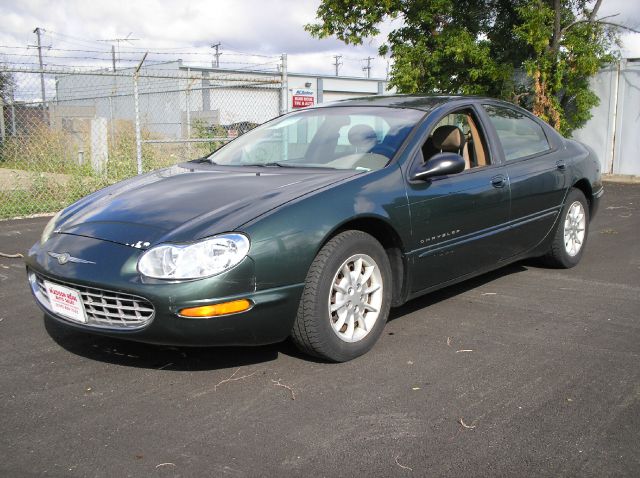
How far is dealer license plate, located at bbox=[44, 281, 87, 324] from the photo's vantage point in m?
3.29

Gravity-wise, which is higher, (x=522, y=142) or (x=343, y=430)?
(x=522, y=142)

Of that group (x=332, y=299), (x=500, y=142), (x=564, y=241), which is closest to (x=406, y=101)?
(x=500, y=142)

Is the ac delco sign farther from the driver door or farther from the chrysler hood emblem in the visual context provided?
the chrysler hood emblem

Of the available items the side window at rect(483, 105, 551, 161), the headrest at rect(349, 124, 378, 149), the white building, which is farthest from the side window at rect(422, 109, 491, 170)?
the white building

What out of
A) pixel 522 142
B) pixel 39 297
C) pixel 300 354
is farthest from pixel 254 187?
pixel 522 142

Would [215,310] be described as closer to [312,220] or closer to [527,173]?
[312,220]

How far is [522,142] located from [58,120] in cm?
1365

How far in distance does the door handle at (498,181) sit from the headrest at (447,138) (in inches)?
13.4

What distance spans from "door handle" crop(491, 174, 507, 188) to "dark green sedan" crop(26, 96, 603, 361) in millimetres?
14

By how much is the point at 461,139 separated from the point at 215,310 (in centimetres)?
226

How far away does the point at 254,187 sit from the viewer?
3658 millimetres

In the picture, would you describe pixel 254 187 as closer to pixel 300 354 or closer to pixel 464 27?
pixel 300 354

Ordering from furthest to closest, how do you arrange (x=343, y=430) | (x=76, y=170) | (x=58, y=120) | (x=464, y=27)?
→ (x=58, y=120) < (x=464, y=27) < (x=76, y=170) < (x=343, y=430)

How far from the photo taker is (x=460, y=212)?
4215 mm
